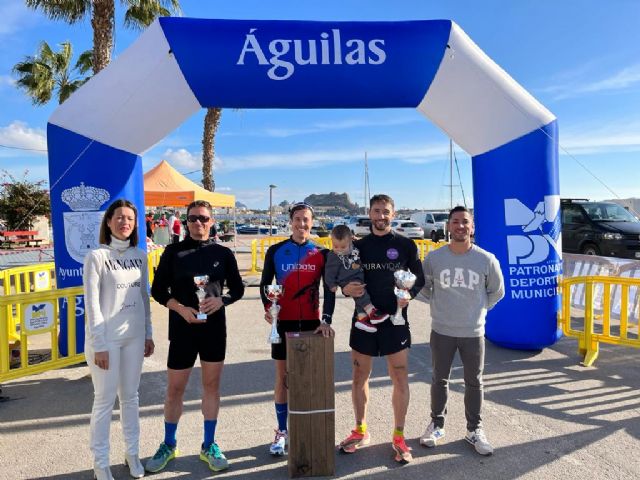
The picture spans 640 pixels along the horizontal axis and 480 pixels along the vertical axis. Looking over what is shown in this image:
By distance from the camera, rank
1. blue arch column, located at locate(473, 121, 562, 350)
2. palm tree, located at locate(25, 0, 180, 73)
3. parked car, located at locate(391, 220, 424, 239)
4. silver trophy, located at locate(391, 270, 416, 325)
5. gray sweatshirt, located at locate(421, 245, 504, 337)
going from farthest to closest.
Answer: parked car, located at locate(391, 220, 424, 239) < palm tree, located at locate(25, 0, 180, 73) < blue arch column, located at locate(473, 121, 562, 350) < gray sweatshirt, located at locate(421, 245, 504, 337) < silver trophy, located at locate(391, 270, 416, 325)

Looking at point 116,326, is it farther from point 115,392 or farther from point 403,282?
point 403,282

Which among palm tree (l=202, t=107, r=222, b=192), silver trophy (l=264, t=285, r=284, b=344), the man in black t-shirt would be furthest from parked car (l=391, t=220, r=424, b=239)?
silver trophy (l=264, t=285, r=284, b=344)

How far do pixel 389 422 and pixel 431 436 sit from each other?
0.48 meters

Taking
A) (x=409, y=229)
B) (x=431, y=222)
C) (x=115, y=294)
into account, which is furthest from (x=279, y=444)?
(x=431, y=222)

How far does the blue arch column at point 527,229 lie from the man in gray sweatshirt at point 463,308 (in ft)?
7.67

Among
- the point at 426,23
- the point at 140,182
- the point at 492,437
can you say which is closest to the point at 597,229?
the point at 426,23

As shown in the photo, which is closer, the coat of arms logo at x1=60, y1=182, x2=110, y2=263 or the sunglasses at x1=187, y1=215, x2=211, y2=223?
the sunglasses at x1=187, y1=215, x2=211, y2=223

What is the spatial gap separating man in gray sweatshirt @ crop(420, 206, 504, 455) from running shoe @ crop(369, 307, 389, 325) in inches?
21.1

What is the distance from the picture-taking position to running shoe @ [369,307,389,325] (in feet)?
11.0

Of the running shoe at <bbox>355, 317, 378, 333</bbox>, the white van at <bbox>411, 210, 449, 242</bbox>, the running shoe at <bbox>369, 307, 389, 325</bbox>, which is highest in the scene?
the white van at <bbox>411, 210, 449, 242</bbox>

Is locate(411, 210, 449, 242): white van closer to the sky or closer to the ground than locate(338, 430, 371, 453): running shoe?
closer to the sky

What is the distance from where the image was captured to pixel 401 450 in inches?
132

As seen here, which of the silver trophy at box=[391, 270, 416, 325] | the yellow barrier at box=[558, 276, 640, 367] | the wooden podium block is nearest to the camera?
the wooden podium block

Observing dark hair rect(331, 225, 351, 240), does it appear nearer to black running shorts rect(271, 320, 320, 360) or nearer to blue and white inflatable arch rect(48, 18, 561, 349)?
black running shorts rect(271, 320, 320, 360)
